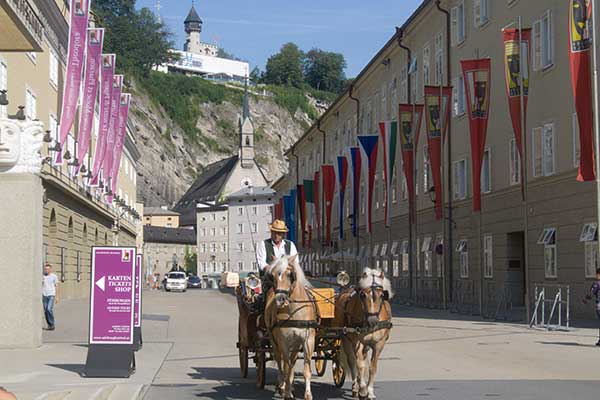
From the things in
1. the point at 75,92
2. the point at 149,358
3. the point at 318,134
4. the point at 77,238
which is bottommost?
the point at 149,358

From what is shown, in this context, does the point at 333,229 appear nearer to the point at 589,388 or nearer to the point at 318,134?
the point at 318,134

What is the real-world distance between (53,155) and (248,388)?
87.8 feet

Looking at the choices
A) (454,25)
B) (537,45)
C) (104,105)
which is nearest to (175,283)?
(104,105)

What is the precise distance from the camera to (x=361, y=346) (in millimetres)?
11883

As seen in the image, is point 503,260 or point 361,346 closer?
point 361,346

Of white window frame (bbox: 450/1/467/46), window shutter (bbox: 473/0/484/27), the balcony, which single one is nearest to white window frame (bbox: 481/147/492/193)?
window shutter (bbox: 473/0/484/27)

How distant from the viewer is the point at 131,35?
508 ft

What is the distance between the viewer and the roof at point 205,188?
153m

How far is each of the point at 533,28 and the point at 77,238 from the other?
25230 millimetres

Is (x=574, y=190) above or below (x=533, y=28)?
below

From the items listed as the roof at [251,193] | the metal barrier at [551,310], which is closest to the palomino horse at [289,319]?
the metal barrier at [551,310]

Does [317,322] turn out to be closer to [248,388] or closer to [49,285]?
[248,388]

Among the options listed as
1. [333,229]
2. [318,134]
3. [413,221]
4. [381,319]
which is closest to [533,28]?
[413,221]

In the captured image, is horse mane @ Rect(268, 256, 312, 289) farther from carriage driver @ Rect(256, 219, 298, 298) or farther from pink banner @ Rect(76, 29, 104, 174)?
pink banner @ Rect(76, 29, 104, 174)
